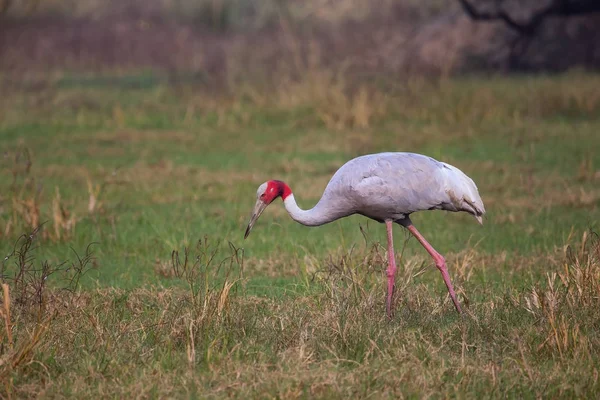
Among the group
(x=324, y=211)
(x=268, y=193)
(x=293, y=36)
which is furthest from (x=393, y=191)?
(x=293, y=36)

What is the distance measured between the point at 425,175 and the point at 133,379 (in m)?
2.07

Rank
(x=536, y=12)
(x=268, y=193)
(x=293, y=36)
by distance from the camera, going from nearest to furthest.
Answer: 1. (x=268, y=193)
2. (x=536, y=12)
3. (x=293, y=36)

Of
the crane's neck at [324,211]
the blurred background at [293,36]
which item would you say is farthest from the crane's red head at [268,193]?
the blurred background at [293,36]

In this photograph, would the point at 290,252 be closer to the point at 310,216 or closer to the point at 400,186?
the point at 310,216

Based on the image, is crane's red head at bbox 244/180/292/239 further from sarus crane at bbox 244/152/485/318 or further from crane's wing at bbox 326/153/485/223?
crane's wing at bbox 326/153/485/223

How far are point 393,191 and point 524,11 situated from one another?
1190 cm

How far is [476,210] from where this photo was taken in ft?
18.9

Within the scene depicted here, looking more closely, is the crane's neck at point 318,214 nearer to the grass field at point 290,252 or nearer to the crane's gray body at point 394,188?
the crane's gray body at point 394,188

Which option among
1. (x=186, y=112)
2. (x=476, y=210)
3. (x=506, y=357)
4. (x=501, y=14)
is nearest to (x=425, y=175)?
(x=476, y=210)

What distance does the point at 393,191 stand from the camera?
558 centimetres

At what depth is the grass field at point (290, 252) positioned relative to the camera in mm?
4492

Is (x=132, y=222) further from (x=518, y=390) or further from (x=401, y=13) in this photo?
(x=401, y=13)

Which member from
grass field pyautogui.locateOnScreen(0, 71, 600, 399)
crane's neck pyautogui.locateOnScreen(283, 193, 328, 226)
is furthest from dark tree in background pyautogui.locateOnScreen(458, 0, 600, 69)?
crane's neck pyautogui.locateOnScreen(283, 193, 328, 226)

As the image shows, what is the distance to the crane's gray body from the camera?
5578mm
